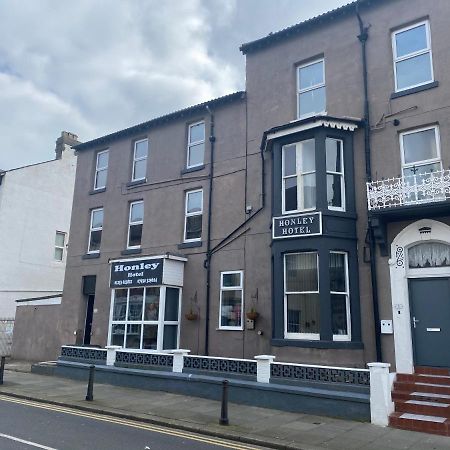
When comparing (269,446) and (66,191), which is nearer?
(269,446)

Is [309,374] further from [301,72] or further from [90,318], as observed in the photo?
[90,318]

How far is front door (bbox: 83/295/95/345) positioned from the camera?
19.1 meters

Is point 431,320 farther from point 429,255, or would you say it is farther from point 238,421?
point 238,421

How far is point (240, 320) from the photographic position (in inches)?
568

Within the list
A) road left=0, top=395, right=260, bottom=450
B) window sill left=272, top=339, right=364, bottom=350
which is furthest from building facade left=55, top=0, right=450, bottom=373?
road left=0, top=395, right=260, bottom=450

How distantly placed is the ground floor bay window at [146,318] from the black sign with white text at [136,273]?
1.30 feet

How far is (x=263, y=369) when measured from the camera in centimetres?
1116

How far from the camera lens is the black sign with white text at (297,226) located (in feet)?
41.0

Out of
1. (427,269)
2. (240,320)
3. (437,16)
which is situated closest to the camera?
(427,269)

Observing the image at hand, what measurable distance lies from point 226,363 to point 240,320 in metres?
2.65

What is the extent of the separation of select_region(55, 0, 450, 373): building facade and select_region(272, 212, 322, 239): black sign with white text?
4 cm

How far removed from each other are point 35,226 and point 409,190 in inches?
829

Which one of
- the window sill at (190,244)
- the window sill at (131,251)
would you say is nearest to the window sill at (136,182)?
the window sill at (131,251)

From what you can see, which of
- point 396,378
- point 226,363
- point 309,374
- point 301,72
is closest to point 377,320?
point 396,378
